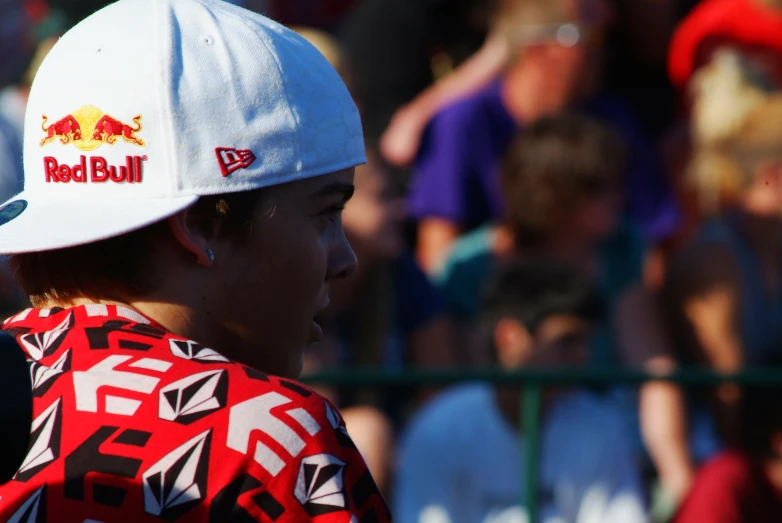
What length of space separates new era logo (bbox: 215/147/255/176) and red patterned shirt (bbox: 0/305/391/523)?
25 cm

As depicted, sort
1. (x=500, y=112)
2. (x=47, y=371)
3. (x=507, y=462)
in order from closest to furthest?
(x=47, y=371), (x=507, y=462), (x=500, y=112)

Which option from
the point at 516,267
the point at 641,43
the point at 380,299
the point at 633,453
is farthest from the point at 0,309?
the point at 641,43

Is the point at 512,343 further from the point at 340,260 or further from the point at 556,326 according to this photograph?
the point at 340,260

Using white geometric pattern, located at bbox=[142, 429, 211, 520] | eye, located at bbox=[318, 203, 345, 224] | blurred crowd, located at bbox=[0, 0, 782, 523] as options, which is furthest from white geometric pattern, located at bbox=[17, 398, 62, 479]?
blurred crowd, located at bbox=[0, 0, 782, 523]

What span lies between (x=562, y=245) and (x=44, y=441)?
3.30 meters

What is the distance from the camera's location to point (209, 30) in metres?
1.61

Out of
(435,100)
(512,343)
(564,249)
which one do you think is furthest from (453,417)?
(435,100)

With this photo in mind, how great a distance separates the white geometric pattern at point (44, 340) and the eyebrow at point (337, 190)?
366mm

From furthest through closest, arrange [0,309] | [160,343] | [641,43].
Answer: [641,43] < [0,309] < [160,343]

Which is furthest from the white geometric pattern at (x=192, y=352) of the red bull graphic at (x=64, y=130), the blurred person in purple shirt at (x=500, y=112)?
the blurred person in purple shirt at (x=500, y=112)

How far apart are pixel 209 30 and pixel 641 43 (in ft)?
13.7

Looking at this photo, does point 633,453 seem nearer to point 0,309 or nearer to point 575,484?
point 575,484

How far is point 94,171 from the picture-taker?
1.58 metres

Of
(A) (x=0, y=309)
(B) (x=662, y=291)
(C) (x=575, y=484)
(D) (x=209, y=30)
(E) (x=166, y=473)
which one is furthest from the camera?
(B) (x=662, y=291)
